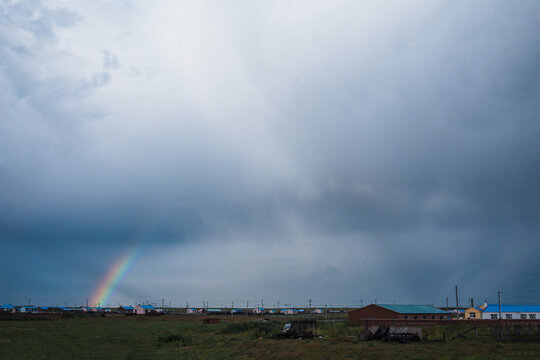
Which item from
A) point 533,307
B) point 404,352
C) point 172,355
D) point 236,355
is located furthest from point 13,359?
point 533,307

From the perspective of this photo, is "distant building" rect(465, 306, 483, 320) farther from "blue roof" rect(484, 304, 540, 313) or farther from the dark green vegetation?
the dark green vegetation

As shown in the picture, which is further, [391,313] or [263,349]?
[391,313]

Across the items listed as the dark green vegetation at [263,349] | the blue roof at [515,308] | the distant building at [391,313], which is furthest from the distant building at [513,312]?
the dark green vegetation at [263,349]

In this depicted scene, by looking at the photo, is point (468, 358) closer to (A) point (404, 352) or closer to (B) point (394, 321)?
(A) point (404, 352)

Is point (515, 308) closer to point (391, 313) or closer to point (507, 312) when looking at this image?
point (507, 312)

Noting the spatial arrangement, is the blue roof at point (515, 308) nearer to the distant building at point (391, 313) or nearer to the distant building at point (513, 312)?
the distant building at point (513, 312)

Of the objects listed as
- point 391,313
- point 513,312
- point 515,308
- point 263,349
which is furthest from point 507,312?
point 263,349

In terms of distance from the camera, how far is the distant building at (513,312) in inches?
3676

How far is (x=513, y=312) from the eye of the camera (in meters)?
94.3

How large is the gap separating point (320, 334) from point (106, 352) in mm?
25184

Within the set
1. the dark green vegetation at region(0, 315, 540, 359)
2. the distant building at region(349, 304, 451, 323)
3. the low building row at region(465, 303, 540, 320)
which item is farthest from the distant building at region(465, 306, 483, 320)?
the dark green vegetation at region(0, 315, 540, 359)

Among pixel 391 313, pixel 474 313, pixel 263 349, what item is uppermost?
pixel 263 349

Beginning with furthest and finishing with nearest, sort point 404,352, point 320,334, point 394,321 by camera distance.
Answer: point 394,321
point 320,334
point 404,352

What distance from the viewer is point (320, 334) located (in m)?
53.9
